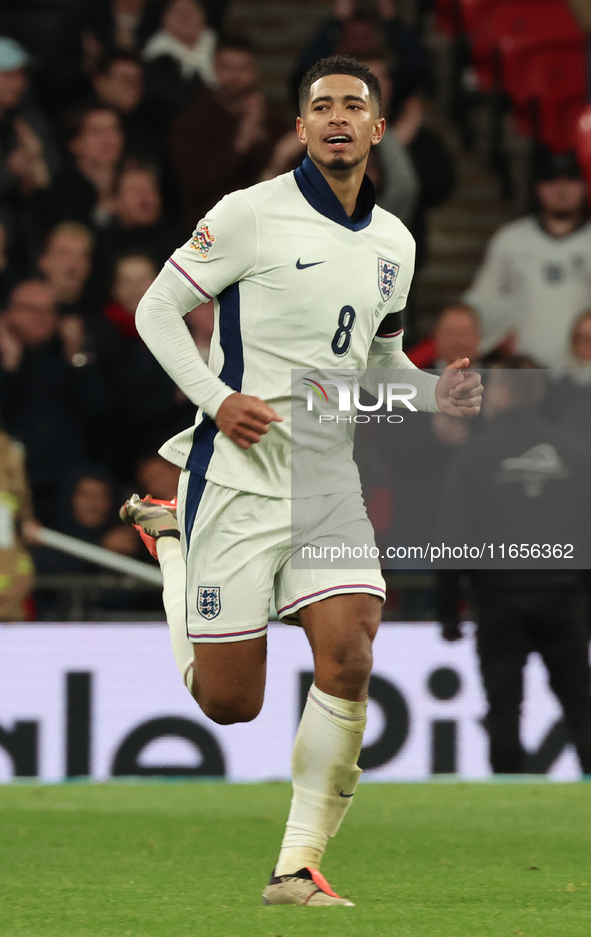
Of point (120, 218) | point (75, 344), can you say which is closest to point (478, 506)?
point (75, 344)

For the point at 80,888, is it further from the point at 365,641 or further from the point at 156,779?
the point at 156,779

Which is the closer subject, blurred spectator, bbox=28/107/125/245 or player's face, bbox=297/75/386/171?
player's face, bbox=297/75/386/171

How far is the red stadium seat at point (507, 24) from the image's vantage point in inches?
479

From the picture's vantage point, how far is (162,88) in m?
10.1

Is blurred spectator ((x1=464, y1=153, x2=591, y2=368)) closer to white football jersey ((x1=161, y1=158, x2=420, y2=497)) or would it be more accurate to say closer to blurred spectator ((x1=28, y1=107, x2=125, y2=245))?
blurred spectator ((x1=28, y1=107, x2=125, y2=245))

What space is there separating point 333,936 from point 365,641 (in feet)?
2.68

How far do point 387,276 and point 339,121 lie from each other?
1.54 ft

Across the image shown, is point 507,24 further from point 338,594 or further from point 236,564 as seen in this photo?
point 338,594

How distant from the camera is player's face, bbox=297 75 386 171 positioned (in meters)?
4.34

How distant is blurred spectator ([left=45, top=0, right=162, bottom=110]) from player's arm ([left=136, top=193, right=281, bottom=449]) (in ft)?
20.4

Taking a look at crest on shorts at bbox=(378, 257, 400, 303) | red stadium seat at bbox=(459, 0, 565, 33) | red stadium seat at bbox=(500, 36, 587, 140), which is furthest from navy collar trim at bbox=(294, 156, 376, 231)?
red stadium seat at bbox=(459, 0, 565, 33)

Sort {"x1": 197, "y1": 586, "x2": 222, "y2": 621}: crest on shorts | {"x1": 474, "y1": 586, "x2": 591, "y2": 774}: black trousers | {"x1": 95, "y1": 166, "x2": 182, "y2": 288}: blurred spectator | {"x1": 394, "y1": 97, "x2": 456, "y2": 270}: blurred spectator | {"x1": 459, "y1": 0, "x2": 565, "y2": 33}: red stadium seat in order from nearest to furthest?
{"x1": 197, "y1": 586, "x2": 222, "y2": 621}: crest on shorts
{"x1": 474, "y1": 586, "x2": 591, "y2": 774}: black trousers
{"x1": 95, "y1": 166, "x2": 182, "y2": 288}: blurred spectator
{"x1": 394, "y1": 97, "x2": 456, "y2": 270}: blurred spectator
{"x1": 459, "y1": 0, "x2": 565, "y2": 33}: red stadium seat

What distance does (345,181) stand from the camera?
442 cm

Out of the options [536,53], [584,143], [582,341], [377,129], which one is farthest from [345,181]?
[536,53]
